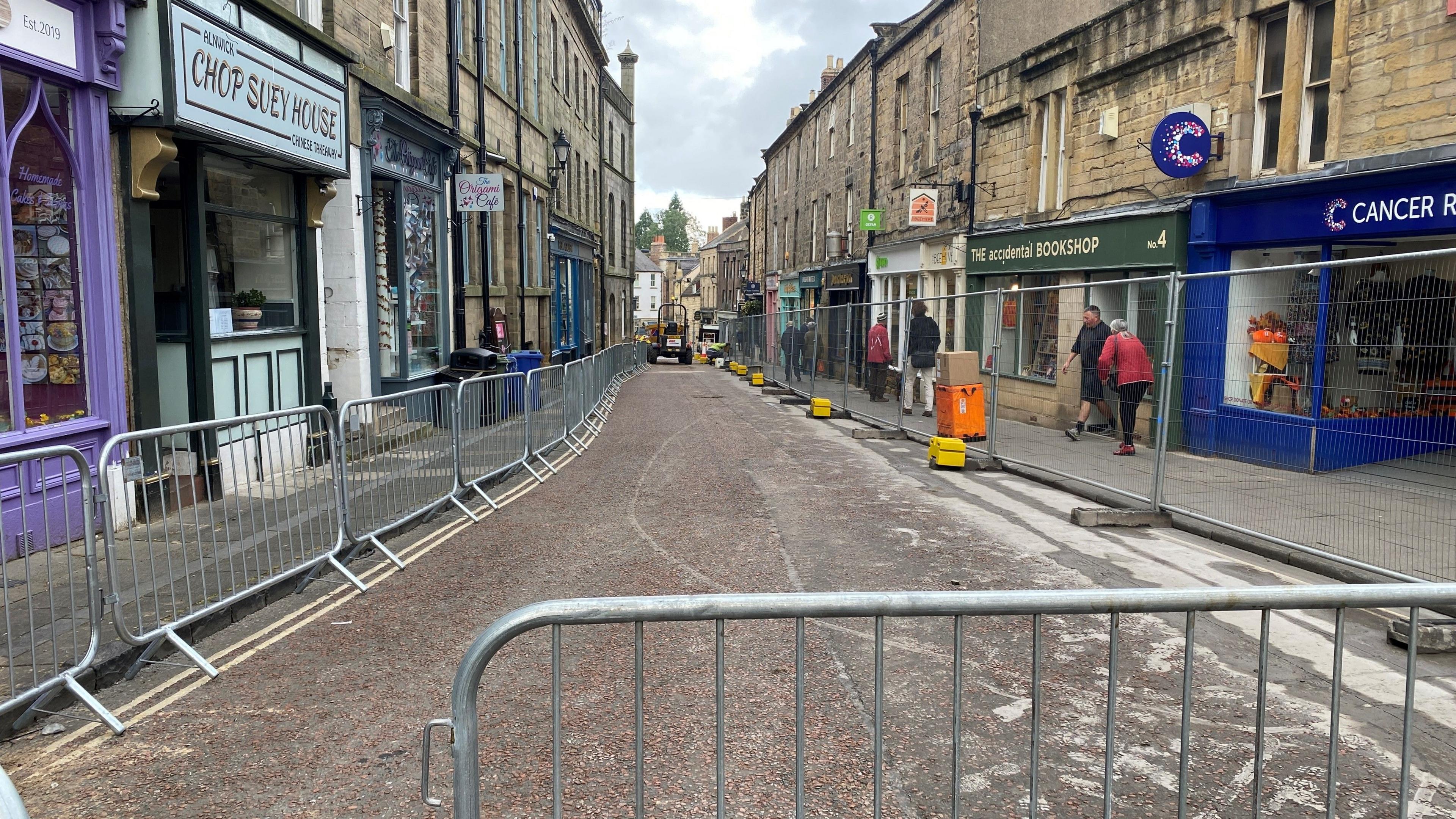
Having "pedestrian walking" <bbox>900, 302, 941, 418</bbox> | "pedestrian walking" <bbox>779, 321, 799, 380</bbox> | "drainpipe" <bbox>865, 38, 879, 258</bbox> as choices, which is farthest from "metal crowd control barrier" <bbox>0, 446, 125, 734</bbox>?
"drainpipe" <bbox>865, 38, 879, 258</bbox>

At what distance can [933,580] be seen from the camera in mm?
6492

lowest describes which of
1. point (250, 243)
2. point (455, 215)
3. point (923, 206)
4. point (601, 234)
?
point (250, 243)

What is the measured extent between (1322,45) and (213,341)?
1280 centimetres

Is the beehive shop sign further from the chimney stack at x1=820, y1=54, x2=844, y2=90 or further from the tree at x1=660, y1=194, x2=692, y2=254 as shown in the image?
the tree at x1=660, y1=194, x2=692, y2=254

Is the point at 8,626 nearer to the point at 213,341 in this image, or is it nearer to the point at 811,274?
the point at 213,341

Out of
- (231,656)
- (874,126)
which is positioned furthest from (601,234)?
(231,656)

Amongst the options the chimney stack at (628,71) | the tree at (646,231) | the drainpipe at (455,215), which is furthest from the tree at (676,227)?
the drainpipe at (455,215)

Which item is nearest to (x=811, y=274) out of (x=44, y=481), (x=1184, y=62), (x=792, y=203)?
(x=792, y=203)

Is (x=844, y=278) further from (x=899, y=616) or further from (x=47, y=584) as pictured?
(x=899, y=616)

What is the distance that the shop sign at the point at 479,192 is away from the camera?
1577cm

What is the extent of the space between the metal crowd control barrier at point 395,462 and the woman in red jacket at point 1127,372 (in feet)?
20.8

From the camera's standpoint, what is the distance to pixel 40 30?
704 cm

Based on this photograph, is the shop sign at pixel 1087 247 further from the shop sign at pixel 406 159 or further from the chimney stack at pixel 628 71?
the chimney stack at pixel 628 71

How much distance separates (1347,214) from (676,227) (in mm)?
129909
